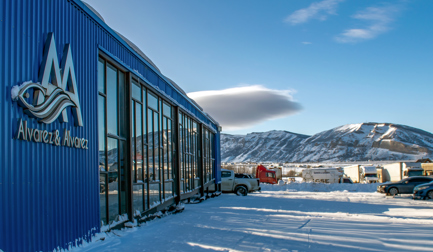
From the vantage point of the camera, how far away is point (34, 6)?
20.9ft

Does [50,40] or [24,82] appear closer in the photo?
[24,82]

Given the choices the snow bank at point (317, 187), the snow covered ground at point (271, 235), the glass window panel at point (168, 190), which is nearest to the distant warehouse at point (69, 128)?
the snow covered ground at point (271, 235)

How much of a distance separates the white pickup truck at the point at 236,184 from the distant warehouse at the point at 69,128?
637 inches

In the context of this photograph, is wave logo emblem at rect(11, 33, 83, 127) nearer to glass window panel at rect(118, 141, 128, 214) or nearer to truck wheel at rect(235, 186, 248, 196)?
glass window panel at rect(118, 141, 128, 214)

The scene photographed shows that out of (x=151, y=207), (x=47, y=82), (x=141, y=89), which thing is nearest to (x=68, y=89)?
(x=47, y=82)

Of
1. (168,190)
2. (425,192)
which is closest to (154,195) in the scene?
(168,190)

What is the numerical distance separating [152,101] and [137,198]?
3650 millimetres

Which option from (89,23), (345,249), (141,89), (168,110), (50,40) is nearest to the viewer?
(50,40)

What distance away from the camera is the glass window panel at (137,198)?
428 inches

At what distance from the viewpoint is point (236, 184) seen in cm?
2956

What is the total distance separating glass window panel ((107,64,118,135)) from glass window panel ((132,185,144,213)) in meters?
Answer: 1.94

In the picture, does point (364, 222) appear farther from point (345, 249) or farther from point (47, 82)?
point (47, 82)

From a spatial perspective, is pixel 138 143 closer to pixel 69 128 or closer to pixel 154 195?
pixel 154 195

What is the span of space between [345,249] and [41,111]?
645 centimetres
